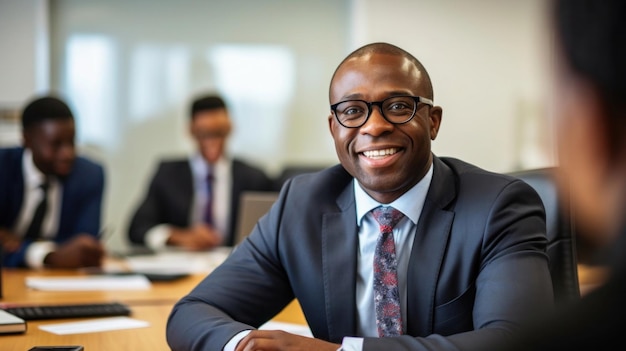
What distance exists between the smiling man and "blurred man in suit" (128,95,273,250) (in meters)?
2.49

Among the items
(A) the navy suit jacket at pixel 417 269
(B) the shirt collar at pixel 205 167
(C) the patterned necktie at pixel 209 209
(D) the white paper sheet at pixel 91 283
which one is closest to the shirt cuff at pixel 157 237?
(C) the patterned necktie at pixel 209 209

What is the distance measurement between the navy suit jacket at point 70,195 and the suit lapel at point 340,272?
2023mm

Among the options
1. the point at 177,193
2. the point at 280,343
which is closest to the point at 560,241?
the point at 280,343

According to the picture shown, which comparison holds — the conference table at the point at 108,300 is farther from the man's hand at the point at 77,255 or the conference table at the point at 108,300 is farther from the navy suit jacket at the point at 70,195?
the navy suit jacket at the point at 70,195

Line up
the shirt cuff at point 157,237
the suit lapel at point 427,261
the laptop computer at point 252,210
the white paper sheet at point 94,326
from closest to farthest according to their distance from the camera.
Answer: the suit lapel at point 427,261 → the white paper sheet at point 94,326 → the laptop computer at point 252,210 → the shirt cuff at point 157,237

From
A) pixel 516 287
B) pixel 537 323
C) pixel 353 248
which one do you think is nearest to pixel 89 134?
pixel 353 248

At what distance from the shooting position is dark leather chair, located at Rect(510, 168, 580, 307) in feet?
5.78

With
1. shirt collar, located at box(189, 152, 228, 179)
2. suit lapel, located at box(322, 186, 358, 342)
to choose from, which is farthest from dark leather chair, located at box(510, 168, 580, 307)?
shirt collar, located at box(189, 152, 228, 179)

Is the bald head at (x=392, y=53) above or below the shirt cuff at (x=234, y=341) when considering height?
above

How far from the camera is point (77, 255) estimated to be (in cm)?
321

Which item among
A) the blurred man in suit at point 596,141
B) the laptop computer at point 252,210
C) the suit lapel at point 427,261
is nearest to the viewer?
the blurred man in suit at point 596,141

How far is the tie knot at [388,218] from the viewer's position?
1753mm

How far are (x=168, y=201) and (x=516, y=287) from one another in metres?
3.15

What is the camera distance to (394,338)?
146 centimetres
